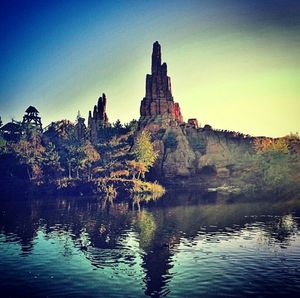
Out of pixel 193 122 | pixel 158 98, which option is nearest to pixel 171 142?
pixel 193 122

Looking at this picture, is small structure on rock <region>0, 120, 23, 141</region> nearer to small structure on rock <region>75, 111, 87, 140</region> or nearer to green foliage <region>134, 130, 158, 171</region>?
small structure on rock <region>75, 111, 87, 140</region>

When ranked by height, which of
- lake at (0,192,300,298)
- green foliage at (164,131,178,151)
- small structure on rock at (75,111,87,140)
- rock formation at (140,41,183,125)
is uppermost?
rock formation at (140,41,183,125)

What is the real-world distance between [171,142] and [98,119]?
44.2 metres

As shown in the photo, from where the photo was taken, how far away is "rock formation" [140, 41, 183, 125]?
183 metres

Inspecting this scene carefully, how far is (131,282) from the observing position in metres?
40.7

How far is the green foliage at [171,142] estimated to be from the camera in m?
158

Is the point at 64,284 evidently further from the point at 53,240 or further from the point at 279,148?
the point at 279,148

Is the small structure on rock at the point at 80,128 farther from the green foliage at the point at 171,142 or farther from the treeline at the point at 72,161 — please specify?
the green foliage at the point at 171,142

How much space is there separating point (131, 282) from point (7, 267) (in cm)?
1791

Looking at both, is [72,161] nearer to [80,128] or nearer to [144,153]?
[144,153]

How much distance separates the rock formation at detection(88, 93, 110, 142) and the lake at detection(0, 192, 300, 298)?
88.6 meters

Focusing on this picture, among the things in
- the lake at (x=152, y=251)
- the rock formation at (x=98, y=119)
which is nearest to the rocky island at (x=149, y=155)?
the rock formation at (x=98, y=119)

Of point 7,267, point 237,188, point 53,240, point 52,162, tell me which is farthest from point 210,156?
point 7,267

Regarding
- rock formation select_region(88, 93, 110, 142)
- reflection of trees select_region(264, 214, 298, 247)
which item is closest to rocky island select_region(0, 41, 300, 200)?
rock formation select_region(88, 93, 110, 142)
